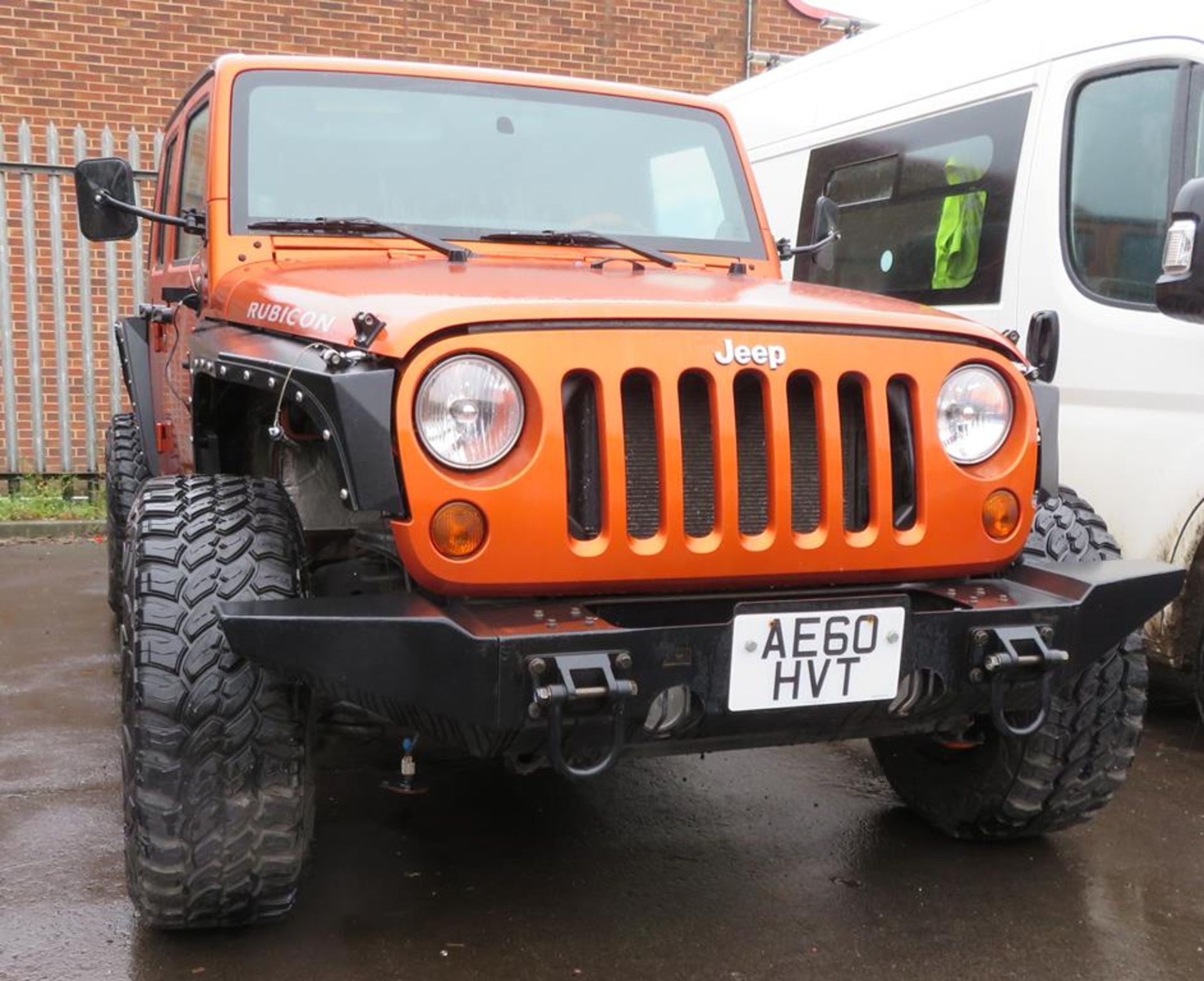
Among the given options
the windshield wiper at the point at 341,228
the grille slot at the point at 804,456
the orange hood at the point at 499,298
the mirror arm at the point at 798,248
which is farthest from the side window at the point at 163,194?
the grille slot at the point at 804,456

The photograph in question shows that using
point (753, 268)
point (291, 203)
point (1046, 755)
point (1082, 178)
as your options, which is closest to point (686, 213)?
point (753, 268)

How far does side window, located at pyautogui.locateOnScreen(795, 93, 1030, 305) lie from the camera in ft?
15.5

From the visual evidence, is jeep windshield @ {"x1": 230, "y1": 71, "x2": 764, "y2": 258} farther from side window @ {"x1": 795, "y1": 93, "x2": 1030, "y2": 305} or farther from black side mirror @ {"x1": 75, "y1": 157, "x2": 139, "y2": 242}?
side window @ {"x1": 795, "y1": 93, "x2": 1030, "y2": 305}

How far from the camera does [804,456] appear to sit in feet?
8.42

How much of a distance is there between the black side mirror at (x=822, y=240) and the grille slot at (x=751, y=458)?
1.50 metres

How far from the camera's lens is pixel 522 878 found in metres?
3.07

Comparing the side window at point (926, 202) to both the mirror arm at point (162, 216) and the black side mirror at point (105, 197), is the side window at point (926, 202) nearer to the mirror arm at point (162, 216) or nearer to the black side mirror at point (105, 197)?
the mirror arm at point (162, 216)

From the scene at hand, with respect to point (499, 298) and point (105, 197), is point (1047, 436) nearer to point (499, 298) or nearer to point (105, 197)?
point (499, 298)

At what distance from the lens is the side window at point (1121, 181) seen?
13.3ft

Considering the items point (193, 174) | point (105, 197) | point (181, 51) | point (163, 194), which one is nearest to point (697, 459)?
point (105, 197)

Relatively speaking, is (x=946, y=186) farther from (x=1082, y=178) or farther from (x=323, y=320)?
(x=323, y=320)

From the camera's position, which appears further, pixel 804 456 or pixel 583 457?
pixel 804 456

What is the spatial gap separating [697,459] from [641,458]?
13 centimetres

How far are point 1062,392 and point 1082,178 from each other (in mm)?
744
